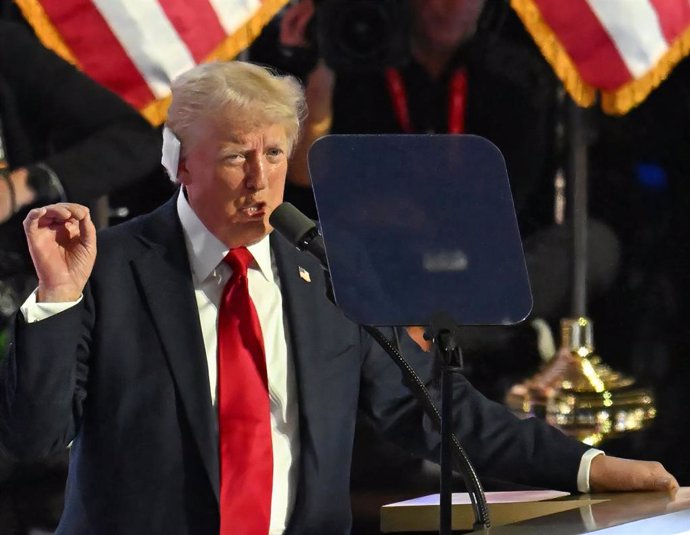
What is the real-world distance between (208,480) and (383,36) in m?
1.64

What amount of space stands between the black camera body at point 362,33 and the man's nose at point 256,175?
4.14ft

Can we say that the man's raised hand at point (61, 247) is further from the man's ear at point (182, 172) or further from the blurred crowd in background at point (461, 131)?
the blurred crowd in background at point (461, 131)

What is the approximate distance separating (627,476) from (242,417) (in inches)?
21.4

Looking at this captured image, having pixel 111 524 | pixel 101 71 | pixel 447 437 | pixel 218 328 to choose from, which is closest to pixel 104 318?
pixel 218 328

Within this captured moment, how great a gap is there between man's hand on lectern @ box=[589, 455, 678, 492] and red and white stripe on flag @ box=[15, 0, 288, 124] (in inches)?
60.6

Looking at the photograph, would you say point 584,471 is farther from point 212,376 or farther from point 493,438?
point 212,376

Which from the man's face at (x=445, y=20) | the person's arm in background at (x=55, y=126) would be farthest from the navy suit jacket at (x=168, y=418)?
the man's face at (x=445, y=20)

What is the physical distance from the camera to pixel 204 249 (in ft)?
6.09

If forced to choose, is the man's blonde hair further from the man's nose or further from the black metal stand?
the black metal stand

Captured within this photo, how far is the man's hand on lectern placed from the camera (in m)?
1.61

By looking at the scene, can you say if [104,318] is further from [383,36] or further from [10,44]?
[383,36]

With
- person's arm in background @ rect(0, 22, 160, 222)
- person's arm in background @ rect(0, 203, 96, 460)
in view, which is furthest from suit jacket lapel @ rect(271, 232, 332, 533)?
person's arm in background @ rect(0, 22, 160, 222)

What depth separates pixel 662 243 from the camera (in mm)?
3355

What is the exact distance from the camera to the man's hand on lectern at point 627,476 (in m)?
1.61
